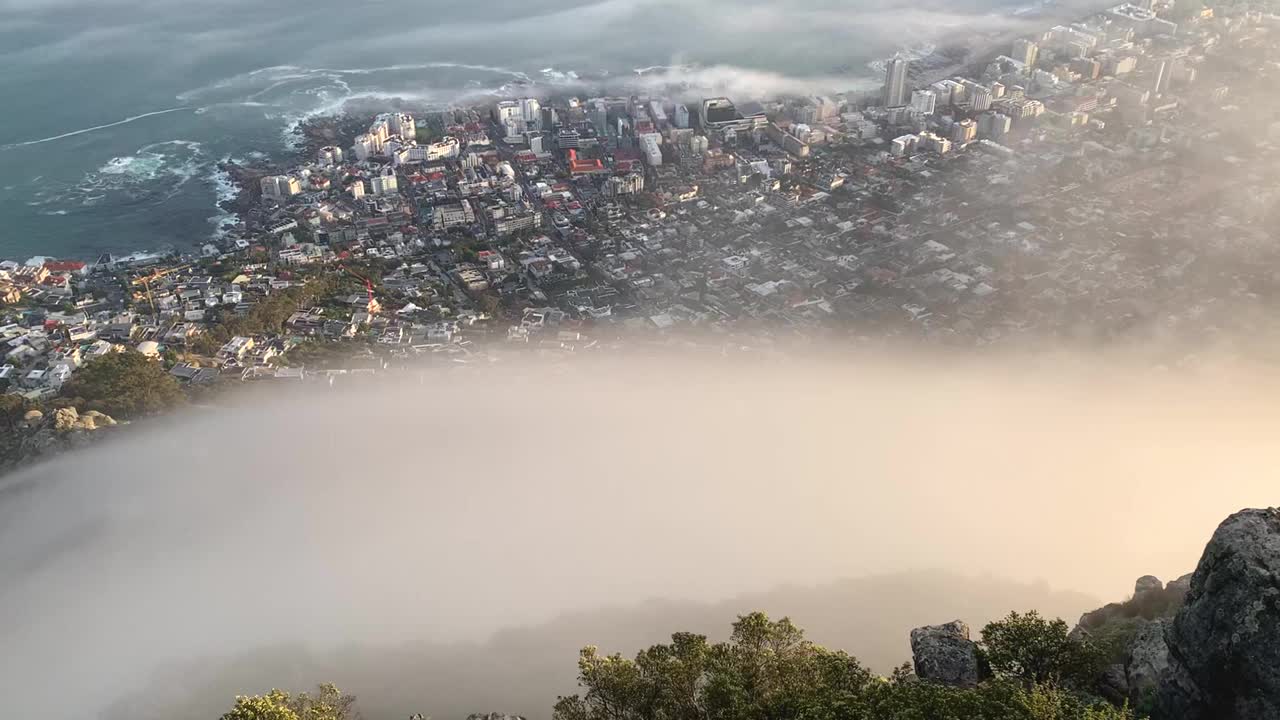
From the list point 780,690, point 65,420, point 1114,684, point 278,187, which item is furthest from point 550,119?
point 1114,684

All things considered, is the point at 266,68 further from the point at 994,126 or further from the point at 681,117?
the point at 994,126

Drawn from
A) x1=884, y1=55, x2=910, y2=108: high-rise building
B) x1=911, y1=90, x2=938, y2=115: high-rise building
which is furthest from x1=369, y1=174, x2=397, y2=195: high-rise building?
x1=911, y1=90, x2=938, y2=115: high-rise building

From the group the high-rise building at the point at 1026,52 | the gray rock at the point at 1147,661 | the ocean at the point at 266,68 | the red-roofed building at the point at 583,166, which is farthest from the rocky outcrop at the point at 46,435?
the high-rise building at the point at 1026,52

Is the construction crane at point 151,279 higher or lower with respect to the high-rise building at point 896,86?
lower

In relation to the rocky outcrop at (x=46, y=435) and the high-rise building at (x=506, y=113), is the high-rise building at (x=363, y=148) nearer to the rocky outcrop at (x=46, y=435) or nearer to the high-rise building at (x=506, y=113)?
the high-rise building at (x=506, y=113)

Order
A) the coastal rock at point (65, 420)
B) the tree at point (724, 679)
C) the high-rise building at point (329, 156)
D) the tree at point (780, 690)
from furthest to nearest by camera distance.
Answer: the high-rise building at point (329, 156) < the coastal rock at point (65, 420) < the tree at point (724, 679) < the tree at point (780, 690)
